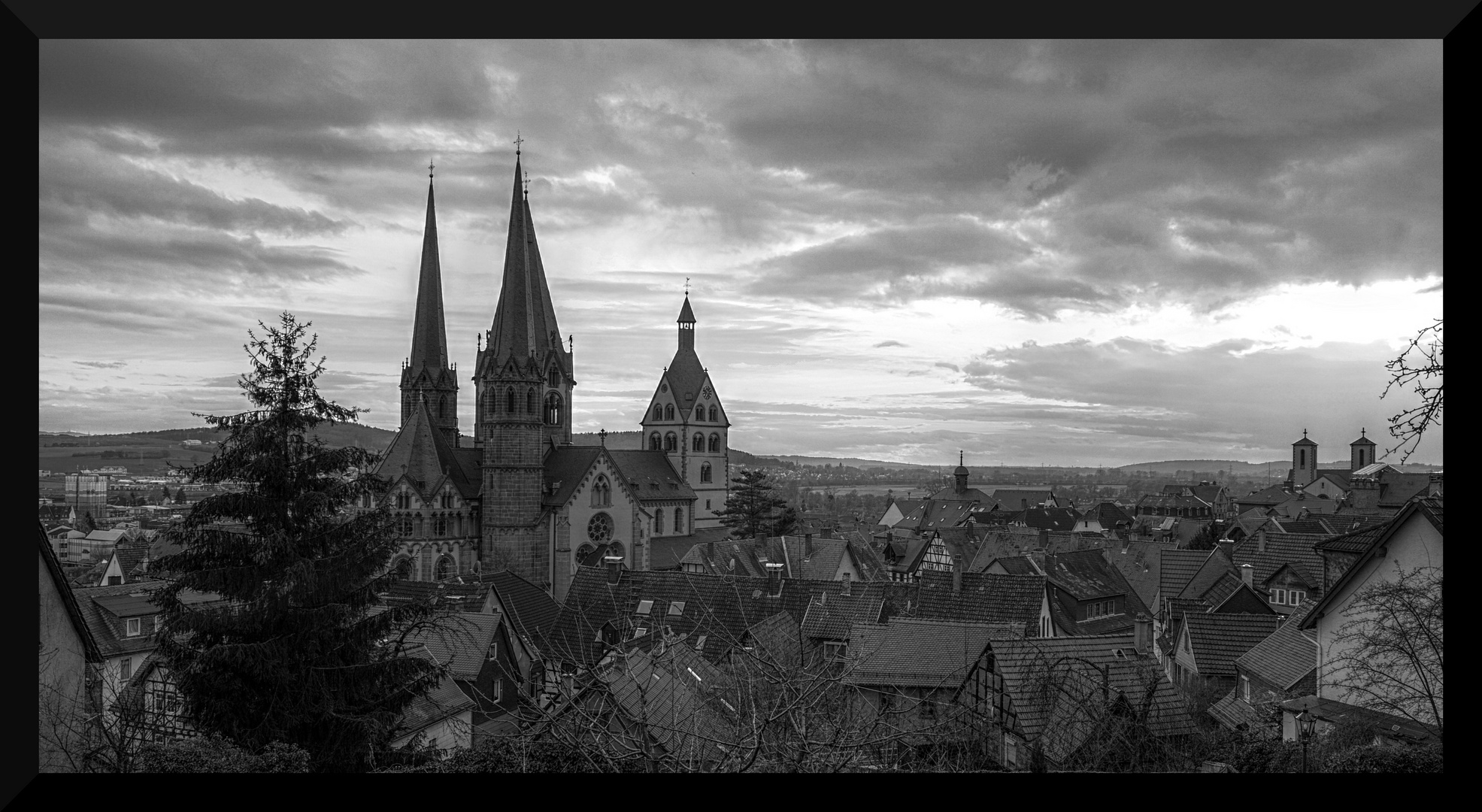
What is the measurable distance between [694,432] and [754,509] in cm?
493

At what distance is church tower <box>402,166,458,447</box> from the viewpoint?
3127 centimetres

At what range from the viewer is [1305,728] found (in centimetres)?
662

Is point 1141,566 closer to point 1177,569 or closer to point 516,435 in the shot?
point 1177,569

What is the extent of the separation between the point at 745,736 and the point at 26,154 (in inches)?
169

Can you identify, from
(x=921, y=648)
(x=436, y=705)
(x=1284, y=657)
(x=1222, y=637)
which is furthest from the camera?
(x=1222, y=637)

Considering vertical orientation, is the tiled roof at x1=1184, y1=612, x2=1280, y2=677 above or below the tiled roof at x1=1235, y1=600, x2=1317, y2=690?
below

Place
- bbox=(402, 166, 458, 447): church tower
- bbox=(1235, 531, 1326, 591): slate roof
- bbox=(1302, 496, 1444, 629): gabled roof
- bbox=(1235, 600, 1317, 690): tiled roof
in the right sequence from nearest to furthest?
bbox=(1302, 496, 1444, 629): gabled roof, bbox=(1235, 600, 1317, 690): tiled roof, bbox=(1235, 531, 1326, 591): slate roof, bbox=(402, 166, 458, 447): church tower

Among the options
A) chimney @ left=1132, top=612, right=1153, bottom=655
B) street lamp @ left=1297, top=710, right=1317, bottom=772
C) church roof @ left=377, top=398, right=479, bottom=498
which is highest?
church roof @ left=377, top=398, right=479, bottom=498

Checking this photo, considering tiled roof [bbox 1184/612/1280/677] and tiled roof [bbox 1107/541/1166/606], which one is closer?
tiled roof [bbox 1184/612/1280/677]

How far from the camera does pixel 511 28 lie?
5.07 meters

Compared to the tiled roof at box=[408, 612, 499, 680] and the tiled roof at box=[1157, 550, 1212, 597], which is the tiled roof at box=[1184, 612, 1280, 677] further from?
the tiled roof at box=[408, 612, 499, 680]

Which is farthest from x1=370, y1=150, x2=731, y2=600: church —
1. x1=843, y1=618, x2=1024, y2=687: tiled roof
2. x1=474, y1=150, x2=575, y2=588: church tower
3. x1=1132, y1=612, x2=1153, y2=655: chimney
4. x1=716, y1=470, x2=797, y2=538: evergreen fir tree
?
x1=843, y1=618, x2=1024, y2=687: tiled roof

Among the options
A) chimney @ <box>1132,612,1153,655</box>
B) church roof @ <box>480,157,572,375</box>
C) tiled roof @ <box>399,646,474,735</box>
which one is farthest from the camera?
church roof @ <box>480,157,572,375</box>

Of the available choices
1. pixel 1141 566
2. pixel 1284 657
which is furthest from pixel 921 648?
pixel 1141 566
